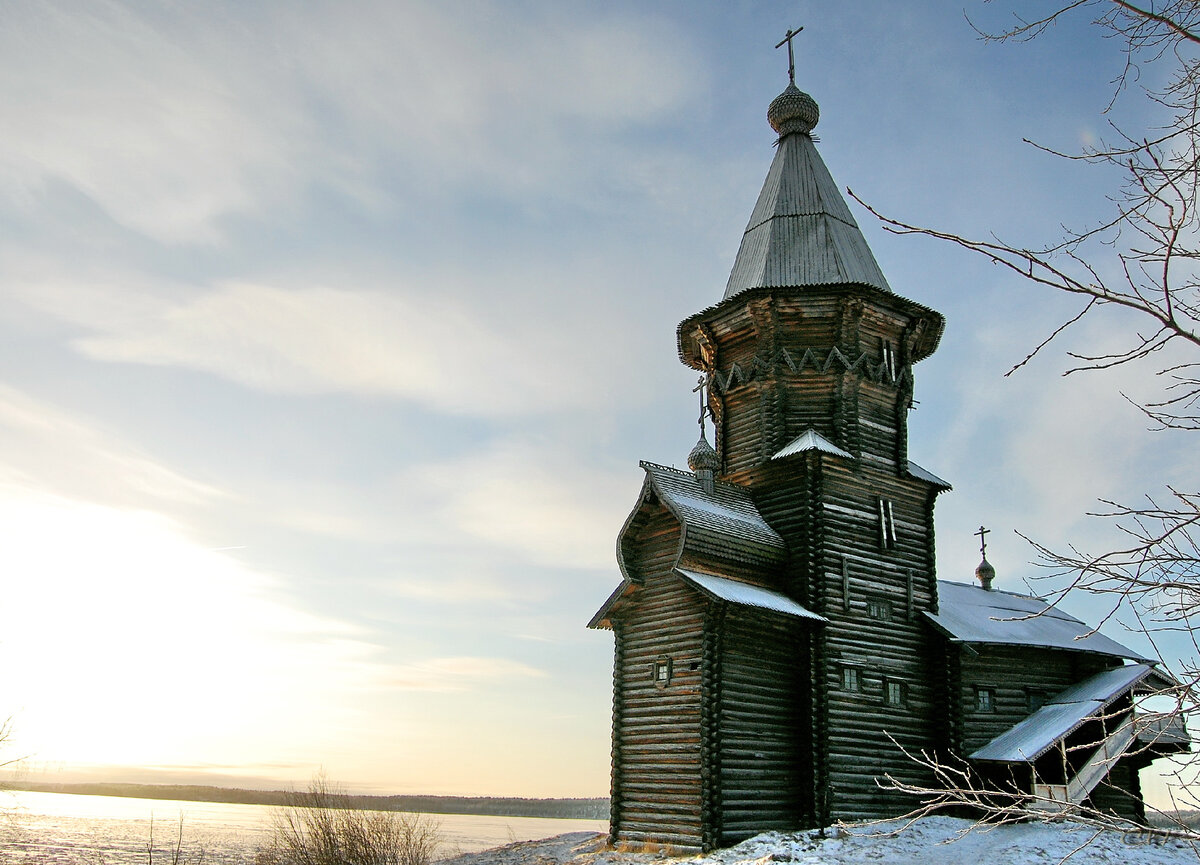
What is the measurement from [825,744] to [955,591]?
36.4 feet

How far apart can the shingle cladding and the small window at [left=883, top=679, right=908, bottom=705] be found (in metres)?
10.2

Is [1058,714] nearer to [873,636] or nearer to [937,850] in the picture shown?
[873,636]

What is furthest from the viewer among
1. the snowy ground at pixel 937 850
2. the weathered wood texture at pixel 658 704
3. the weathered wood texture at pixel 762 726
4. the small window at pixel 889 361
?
the small window at pixel 889 361

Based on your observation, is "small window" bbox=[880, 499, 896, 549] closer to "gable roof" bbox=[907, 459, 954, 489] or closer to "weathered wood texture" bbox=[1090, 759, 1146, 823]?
"gable roof" bbox=[907, 459, 954, 489]

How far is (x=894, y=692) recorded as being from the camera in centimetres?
2288

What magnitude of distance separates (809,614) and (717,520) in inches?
118

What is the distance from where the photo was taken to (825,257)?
2588 cm

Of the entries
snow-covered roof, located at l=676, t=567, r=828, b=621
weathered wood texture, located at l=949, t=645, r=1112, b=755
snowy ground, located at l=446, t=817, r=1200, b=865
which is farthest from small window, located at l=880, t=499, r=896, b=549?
snowy ground, located at l=446, t=817, r=1200, b=865

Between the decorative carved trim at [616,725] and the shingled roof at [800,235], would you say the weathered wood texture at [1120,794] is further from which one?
the shingled roof at [800,235]

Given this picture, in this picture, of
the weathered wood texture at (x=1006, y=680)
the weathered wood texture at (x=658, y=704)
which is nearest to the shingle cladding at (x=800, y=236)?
the weathered wood texture at (x=658, y=704)

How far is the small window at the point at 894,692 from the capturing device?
22641mm

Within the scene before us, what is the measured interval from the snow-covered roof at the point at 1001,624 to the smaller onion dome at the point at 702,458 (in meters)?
6.74

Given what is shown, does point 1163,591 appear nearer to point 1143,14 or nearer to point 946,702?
point 1143,14

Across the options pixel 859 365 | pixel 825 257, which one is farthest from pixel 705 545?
pixel 825 257
